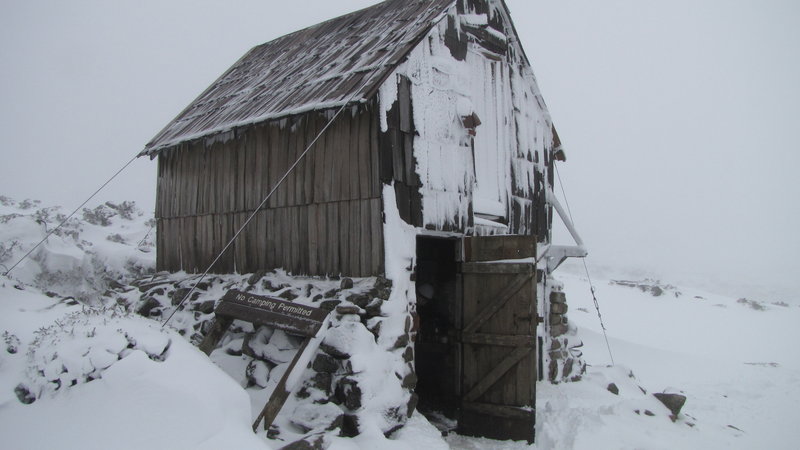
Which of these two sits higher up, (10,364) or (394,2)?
(394,2)

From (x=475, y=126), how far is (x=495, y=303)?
285cm

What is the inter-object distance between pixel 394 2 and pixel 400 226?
19.0 ft

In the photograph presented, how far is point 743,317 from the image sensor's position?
2116 cm

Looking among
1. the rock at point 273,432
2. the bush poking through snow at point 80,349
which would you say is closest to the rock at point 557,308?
the rock at point 273,432

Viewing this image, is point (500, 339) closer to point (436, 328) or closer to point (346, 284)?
point (436, 328)

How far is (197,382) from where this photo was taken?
472cm

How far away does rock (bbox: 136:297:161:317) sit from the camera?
8.88 m

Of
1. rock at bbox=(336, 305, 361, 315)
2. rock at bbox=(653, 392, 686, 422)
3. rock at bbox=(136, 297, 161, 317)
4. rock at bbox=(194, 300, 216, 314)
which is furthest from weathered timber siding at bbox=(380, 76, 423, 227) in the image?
rock at bbox=(653, 392, 686, 422)

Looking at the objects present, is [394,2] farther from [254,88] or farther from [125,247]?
[125,247]

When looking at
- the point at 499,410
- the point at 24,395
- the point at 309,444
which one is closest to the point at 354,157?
the point at 309,444

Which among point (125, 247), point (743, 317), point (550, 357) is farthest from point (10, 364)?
point (743, 317)

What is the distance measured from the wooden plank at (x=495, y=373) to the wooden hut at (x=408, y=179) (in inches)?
0.8

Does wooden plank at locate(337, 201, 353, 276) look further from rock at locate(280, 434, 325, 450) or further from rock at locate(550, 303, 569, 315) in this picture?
rock at locate(550, 303, 569, 315)

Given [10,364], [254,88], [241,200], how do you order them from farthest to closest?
[254,88] → [241,200] → [10,364]
